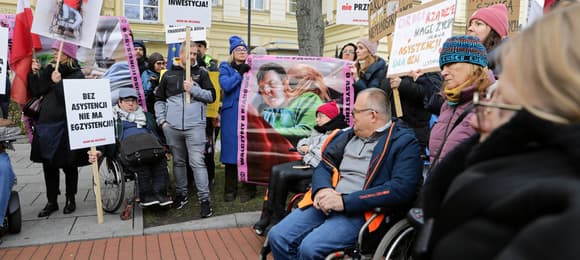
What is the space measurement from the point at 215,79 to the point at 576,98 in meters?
5.23

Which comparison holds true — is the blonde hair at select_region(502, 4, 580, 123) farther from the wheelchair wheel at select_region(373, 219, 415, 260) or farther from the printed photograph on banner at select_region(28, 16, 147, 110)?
the printed photograph on banner at select_region(28, 16, 147, 110)

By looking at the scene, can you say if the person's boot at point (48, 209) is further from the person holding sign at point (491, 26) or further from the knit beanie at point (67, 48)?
the person holding sign at point (491, 26)

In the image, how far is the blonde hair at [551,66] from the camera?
0.95m

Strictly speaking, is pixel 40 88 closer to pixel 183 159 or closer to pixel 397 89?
pixel 183 159

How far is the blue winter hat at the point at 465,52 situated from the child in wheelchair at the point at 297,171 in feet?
5.48

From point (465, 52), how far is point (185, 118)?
315cm

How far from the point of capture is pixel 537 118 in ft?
3.30

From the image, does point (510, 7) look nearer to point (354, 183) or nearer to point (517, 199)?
point (354, 183)

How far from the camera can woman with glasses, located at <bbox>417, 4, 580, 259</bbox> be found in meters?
0.89

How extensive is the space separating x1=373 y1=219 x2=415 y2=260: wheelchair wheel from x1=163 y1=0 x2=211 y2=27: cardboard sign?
3431 millimetres

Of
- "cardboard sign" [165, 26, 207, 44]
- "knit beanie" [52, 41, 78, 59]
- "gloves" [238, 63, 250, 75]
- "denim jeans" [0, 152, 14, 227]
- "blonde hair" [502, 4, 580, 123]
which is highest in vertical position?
"cardboard sign" [165, 26, 207, 44]

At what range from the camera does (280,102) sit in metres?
5.04

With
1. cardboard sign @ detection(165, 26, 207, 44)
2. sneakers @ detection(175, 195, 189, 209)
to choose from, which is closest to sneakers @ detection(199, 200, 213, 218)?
sneakers @ detection(175, 195, 189, 209)

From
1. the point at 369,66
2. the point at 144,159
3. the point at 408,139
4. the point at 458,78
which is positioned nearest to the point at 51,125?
the point at 144,159
